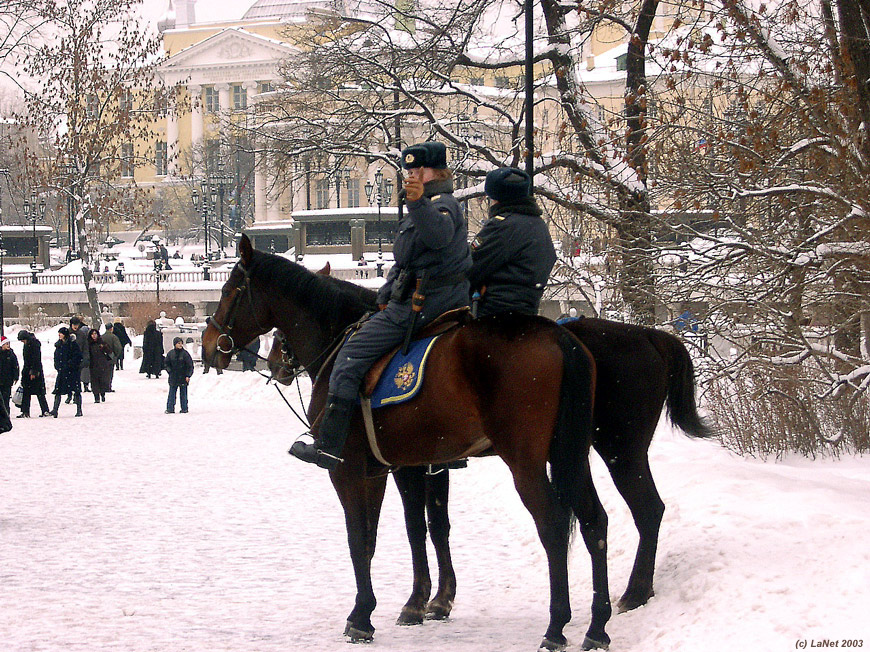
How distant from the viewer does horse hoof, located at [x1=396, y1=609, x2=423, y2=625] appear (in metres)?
7.45

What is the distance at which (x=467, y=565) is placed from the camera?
9.55 m

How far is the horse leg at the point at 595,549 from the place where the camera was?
6320 mm

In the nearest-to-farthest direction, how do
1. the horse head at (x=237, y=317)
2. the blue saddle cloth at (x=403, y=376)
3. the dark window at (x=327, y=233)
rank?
1. the blue saddle cloth at (x=403, y=376)
2. the horse head at (x=237, y=317)
3. the dark window at (x=327, y=233)

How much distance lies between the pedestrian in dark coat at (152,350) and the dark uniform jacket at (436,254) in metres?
28.5

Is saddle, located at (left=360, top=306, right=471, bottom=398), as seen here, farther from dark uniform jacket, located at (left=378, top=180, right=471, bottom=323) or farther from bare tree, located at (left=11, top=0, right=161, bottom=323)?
bare tree, located at (left=11, top=0, right=161, bottom=323)

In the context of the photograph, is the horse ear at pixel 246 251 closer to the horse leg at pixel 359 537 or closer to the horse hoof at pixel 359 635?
the horse leg at pixel 359 537

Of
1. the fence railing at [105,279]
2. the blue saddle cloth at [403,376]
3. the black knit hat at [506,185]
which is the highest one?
the black knit hat at [506,185]

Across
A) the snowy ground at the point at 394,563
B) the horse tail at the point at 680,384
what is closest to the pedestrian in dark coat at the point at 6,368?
the snowy ground at the point at 394,563

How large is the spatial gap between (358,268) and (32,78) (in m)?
17.3

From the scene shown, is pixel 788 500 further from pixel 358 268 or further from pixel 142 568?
pixel 358 268

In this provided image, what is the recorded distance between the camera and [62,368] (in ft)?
83.9

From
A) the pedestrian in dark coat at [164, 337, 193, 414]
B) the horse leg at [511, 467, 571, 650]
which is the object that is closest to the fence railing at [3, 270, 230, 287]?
the pedestrian in dark coat at [164, 337, 193, 414]

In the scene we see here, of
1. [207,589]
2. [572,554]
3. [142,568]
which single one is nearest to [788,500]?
[572,554]

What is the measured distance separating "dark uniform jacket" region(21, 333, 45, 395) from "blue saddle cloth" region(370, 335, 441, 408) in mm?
18362
